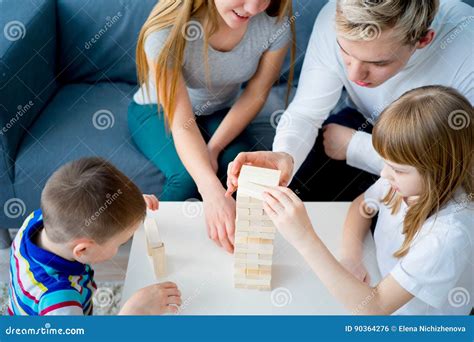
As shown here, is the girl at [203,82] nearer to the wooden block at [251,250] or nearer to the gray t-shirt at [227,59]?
the gray t-shirt at [227,59]

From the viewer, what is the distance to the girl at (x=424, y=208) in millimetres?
785

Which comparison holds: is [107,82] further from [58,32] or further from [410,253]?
[410,253]

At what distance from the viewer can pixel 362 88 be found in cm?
111

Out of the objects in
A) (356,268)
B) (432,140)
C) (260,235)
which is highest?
(432,140)

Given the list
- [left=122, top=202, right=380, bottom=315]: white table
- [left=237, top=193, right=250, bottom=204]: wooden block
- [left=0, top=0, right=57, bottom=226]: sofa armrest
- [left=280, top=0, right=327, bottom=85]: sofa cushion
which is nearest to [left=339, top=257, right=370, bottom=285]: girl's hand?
[left=122, top=202, right=380, bottom=315]: white table

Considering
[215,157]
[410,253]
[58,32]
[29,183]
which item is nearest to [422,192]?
[410,253]

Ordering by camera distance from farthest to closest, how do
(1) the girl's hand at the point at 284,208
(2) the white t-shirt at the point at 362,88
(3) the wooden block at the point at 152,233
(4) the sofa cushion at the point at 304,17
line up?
(4) the sofa cushion at the point at 304,17 < (2) the white t-shirt at the point at 362,88 < (3) the wooden block at the point at 152,233 < (1) the girl's hand at the point at 284,208

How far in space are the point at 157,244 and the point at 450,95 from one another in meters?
0.46

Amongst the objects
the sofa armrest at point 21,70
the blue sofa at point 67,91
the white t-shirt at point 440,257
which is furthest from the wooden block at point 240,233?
the sofa armrest at point 21,70

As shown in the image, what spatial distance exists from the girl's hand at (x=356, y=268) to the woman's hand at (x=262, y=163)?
157mm

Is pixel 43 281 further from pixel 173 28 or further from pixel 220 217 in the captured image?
pixel 173 28

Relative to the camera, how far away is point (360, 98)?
3.76ft

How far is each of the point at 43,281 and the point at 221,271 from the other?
254 mm

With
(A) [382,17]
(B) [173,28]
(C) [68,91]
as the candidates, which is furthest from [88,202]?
(C) [68,91]
